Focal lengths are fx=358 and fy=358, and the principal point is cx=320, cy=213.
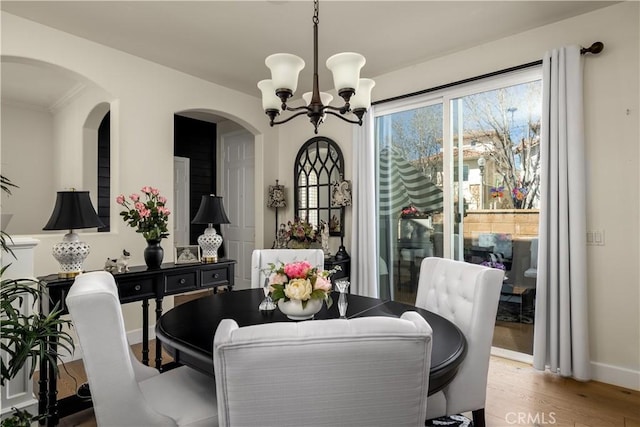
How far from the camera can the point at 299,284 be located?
1557 millimetres

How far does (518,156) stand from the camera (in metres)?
3.05

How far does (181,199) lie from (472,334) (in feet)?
16.1

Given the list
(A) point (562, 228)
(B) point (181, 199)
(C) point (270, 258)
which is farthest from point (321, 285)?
(B) point (181, 199)

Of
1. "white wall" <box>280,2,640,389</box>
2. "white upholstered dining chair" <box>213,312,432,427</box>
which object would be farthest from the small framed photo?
"white wall" <box>280,2,640,389</box>

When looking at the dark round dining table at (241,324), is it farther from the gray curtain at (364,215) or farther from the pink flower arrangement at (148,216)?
the gray curtain at (364,215)

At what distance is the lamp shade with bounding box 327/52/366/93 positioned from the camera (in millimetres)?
1801

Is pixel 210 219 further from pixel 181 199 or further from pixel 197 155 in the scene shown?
pixel 197 155

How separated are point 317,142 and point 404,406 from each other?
3718 millimetres

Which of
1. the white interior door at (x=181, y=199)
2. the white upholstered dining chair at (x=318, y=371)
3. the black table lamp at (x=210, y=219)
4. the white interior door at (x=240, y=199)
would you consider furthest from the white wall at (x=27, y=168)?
the white upholstered dining chair at (x=318, y=371)

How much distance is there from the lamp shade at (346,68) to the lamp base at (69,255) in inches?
80.0

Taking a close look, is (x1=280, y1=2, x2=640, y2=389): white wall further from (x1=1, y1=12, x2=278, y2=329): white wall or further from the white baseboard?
(x1=1, y1=12, x2=278, y2=329): white wall

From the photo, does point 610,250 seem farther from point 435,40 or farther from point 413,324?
point 413,324

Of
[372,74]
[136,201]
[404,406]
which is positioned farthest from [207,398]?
[372,74]

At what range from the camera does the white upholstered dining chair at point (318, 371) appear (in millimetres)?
793
